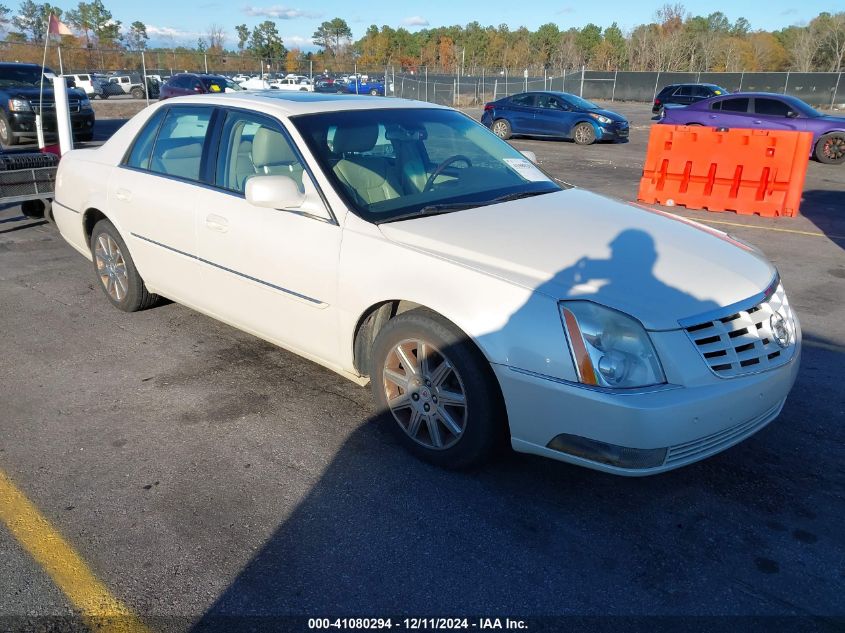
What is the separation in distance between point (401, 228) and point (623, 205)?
1.49 metres

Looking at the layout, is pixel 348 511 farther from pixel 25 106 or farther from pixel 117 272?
pixel 25 106

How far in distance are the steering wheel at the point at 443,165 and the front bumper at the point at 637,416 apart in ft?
4.71

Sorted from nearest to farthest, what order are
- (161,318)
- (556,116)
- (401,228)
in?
(401,228) < (161,318) < (556,116)

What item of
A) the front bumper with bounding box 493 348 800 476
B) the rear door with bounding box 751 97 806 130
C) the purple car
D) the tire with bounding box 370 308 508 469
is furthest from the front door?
the rear door with bounding box 751 97 806 130

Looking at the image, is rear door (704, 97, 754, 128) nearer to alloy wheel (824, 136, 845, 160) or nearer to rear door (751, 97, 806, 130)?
rear door (751, 97, 806, 130)

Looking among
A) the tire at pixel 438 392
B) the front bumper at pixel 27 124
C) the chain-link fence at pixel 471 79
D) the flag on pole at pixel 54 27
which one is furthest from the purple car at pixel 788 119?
the chain-link fence at pixel 471 79

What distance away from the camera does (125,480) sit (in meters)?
3.29

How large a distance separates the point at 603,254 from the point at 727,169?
804 cm

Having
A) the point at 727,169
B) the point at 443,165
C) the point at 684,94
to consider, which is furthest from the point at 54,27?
the point at 684,94

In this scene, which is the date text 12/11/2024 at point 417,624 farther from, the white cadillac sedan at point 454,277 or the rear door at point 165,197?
the rear door at point 165,197

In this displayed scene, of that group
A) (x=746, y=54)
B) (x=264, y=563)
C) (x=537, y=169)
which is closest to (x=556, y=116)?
(x=537, y=169)

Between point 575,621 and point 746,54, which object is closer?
point 575,621

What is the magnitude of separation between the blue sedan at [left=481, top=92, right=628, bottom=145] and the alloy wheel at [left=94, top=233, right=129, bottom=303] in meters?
15.1

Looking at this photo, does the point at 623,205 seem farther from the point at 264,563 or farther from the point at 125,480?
the point at 125,480
